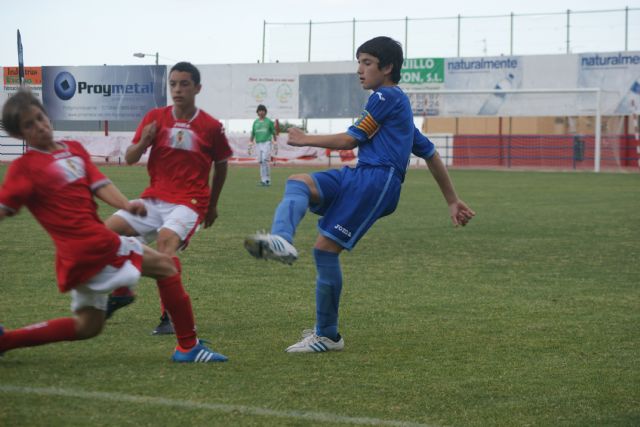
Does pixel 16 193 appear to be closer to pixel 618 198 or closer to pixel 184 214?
pixel 184 214

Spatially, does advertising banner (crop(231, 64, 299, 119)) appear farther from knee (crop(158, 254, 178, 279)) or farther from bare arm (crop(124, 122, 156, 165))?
knee (crop(158, 254, 178, 279))

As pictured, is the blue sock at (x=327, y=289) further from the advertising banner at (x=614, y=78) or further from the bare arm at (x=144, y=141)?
the advertising banner at (x=614, y=78)

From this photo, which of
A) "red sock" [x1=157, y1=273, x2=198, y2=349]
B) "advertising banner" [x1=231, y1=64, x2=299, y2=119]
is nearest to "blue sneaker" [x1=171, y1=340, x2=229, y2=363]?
"red sock" [x1=157, y1=273, x2=198, y2=349]

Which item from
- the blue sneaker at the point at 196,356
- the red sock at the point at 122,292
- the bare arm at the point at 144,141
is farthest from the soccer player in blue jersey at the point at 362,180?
the red sock at the point at 122,292

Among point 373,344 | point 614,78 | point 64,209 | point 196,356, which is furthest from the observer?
point 614,78

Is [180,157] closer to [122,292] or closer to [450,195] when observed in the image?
[122,292]

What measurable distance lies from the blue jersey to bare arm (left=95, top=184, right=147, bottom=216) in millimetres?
1441

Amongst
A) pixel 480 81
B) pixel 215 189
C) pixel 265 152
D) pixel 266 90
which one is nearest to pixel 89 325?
pixel 215 189

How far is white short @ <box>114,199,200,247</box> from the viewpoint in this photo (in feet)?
19.7

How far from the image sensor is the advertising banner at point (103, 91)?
164 ft

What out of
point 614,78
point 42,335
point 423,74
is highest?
point 423,74

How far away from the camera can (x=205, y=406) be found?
4410 mm

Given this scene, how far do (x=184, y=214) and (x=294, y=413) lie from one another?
209 cm

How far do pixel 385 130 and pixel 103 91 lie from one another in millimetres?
46805
